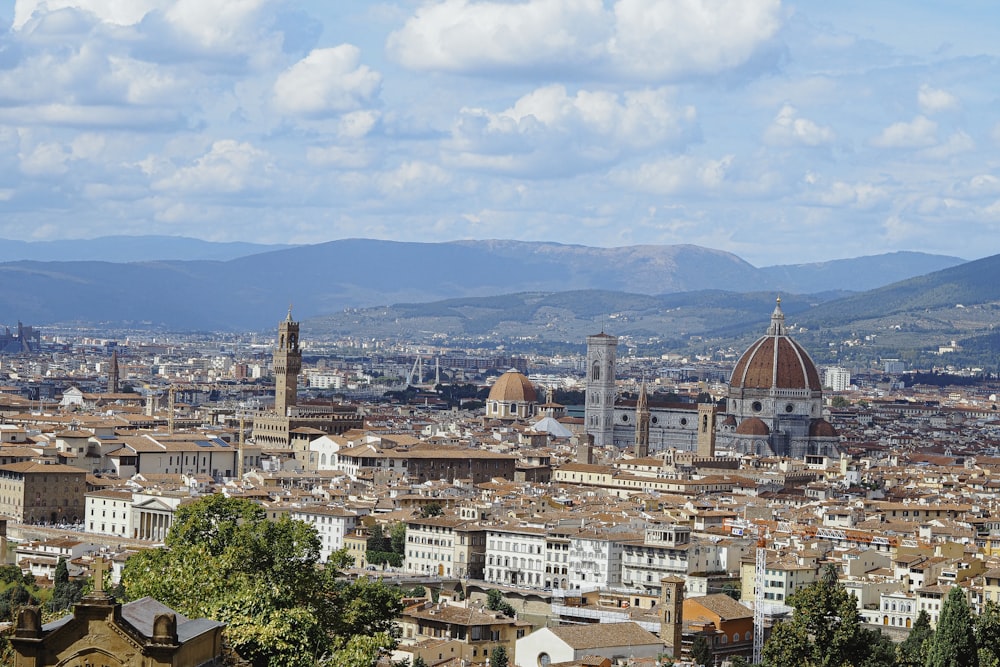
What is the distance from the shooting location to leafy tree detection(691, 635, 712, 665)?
153 ft

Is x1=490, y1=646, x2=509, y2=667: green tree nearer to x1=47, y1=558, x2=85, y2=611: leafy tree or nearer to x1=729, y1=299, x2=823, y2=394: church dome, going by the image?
x1=47, y1=558, x2=85, y2=611: leafy tree

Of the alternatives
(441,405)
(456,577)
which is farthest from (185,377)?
(456,577)

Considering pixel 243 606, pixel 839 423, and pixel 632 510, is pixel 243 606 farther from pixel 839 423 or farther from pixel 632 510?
pixel 839 423

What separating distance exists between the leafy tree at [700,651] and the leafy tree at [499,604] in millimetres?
5552

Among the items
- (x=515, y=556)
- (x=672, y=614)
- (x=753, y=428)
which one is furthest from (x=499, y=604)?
(x=753, y=428)

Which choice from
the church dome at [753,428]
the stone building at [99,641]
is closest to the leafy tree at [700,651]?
the stone building at [99,641]

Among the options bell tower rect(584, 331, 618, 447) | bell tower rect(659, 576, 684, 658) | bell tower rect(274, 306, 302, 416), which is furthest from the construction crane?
bell tower rect(584, 331, 618, 447)

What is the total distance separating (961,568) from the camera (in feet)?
186

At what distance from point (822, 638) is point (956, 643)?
2.31 m

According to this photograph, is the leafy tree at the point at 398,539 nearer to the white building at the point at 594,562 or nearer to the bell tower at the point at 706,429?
the white building at the point at 594,562

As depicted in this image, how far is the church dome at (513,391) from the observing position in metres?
136

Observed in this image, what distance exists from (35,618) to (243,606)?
7010 millimetres

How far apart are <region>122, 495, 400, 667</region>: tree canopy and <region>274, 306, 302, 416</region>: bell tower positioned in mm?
73379

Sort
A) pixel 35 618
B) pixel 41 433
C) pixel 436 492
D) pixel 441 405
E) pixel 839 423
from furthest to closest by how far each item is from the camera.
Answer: pixel 441 405 < pixel 839 423 < pixel 41 433 < pixel 436 492 < pixel 35 618
